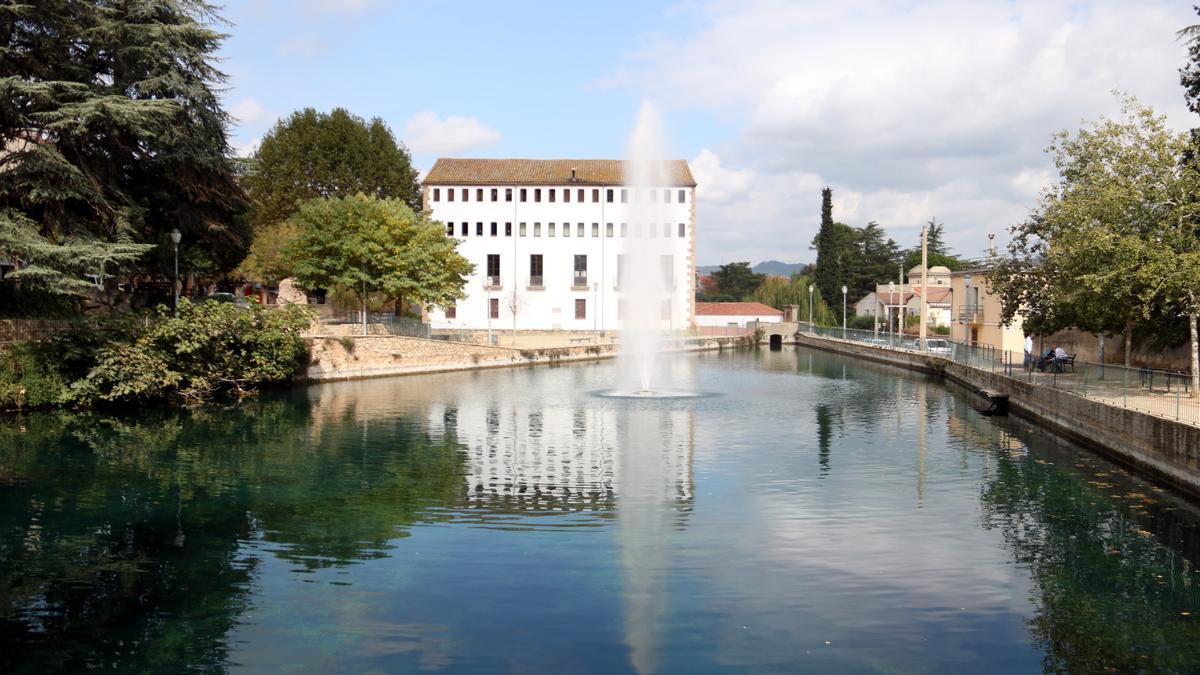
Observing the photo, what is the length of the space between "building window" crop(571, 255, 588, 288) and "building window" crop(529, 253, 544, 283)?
2777mm

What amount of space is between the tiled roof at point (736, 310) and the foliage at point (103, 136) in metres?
63.4

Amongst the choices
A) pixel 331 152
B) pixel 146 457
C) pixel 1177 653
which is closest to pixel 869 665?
pixel 1177 653

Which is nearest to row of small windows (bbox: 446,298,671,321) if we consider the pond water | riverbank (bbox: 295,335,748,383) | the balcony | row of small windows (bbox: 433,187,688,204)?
row of small windows (bbox: 433,187,688,204)

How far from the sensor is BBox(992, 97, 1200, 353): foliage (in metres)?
22.6

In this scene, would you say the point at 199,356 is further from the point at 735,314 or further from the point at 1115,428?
the point at 735,314

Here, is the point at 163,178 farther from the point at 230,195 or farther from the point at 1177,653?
the point at 1177,653

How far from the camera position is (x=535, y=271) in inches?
3081

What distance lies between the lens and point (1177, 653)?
9742 millimetres

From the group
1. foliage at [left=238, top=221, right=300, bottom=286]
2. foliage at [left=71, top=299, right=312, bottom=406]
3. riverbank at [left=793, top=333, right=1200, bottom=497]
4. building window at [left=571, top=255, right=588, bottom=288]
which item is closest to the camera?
riverbank at [left=793, top=333, right=1200, bottom=497]

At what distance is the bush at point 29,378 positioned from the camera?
29.0 meters

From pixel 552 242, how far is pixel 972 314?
114 feet

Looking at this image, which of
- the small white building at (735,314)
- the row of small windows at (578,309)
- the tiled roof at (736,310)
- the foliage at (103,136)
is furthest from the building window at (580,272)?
the foliage at (103,136)

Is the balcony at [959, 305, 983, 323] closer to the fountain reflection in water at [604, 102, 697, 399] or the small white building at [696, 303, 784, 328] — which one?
the fountain reflection in water at [604, 102, 697, 399]

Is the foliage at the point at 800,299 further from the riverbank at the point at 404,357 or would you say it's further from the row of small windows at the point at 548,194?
the riverbank at the point at 404,357
